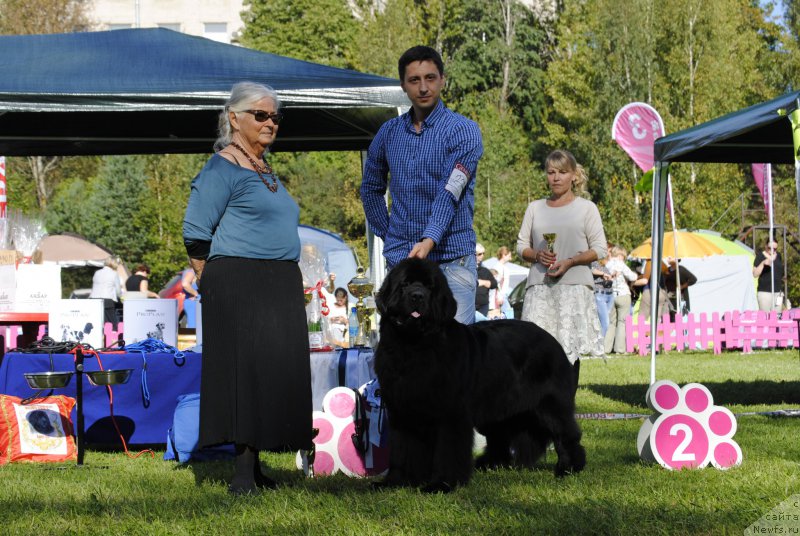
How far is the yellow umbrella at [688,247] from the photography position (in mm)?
18797

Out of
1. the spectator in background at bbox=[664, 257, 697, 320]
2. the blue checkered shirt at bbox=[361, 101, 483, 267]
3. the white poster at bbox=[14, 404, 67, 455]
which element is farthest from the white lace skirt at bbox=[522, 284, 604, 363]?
the spectator in background at bbox=[664, 257, 697, 320]

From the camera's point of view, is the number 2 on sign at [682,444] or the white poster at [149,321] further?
the white poster at [149,321]

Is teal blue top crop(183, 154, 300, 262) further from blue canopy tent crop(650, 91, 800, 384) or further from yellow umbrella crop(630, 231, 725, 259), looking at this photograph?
yellow umbrella crop(630, 231, 725, 259)

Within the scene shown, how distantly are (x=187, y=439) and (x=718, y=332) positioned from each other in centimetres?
1104

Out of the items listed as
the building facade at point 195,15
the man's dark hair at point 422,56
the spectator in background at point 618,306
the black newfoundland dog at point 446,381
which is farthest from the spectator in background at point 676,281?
the building facade at point 195,15

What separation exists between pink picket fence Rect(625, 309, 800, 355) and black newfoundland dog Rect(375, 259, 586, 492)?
34.3 feet

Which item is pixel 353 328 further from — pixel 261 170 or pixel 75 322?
pixel 261 170

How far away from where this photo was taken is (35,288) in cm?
723

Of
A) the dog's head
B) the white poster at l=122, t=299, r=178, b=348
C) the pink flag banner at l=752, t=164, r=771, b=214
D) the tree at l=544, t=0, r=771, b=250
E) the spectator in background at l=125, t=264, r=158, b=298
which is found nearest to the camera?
the dog's head

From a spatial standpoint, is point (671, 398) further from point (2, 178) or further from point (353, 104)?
point (2, 178)

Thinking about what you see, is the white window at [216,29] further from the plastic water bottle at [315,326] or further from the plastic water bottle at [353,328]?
the plastic water bottle at [315,326]

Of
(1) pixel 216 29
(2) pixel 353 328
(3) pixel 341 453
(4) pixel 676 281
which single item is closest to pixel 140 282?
(4) pixel 676 281

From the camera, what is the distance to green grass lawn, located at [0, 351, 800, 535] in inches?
140

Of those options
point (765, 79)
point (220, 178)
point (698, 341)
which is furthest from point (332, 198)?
point (220, 178)
